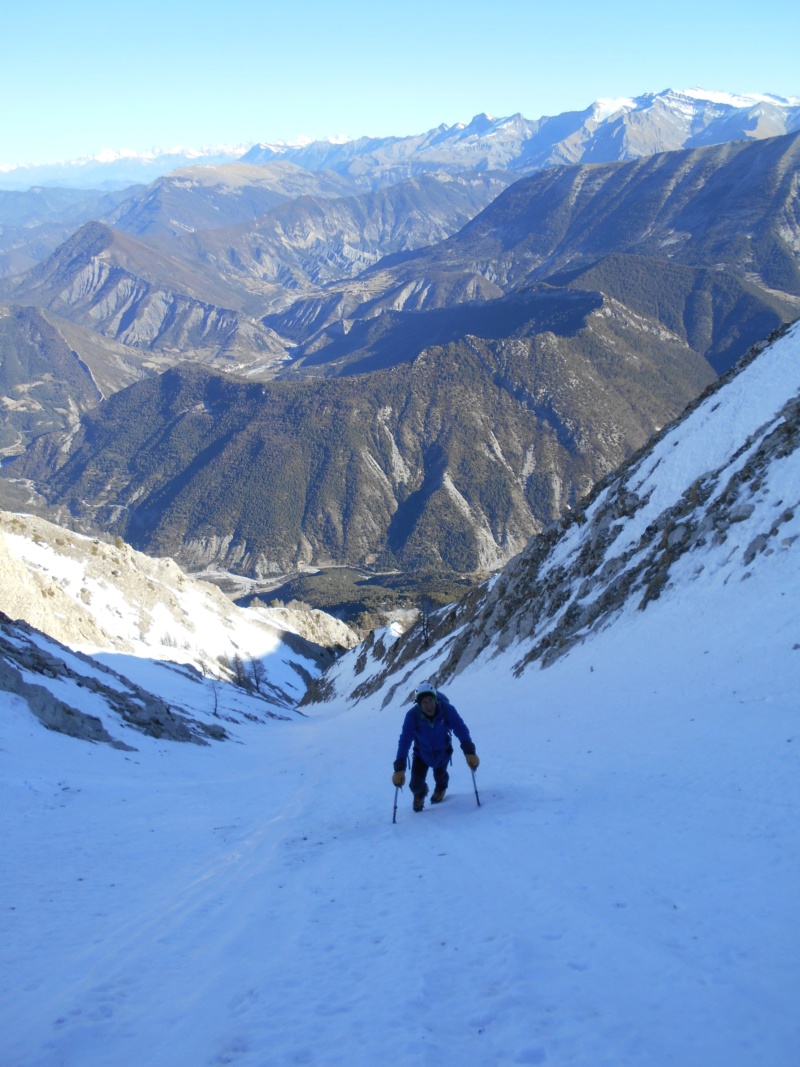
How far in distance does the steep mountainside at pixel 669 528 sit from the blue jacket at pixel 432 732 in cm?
1096

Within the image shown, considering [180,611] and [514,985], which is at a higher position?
[514,985]

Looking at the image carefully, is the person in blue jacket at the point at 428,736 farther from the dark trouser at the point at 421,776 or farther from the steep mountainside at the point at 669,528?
the steep mountainside at the point at 669,528

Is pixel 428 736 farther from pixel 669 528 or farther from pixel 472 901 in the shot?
pixel 669 528

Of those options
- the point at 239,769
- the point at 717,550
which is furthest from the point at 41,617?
the point at 717,550

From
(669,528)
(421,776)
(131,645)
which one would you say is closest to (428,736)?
(421,776)

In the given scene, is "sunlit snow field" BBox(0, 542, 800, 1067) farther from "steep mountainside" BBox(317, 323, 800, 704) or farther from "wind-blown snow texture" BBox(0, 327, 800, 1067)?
"steep mountainside" BBox(317, 323, 800, 704)

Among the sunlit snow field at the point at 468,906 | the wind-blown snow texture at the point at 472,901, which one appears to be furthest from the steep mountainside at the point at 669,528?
the sunlit snow field at the point at 468,906

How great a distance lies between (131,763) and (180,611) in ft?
262

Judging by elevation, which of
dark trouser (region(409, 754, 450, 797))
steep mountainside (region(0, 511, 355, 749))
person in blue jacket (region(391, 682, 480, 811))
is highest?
person in blue jacket (region(391, 682, 480, 811))

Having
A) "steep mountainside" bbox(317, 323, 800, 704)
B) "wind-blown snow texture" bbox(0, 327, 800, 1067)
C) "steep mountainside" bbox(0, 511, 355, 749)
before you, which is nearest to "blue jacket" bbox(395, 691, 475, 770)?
"wind-blown snow texture" bbox(0, 327, 800, 1067)

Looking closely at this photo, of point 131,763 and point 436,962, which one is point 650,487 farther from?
point 436,962

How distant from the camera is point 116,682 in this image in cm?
3731

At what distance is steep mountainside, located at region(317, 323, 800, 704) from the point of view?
22.5m

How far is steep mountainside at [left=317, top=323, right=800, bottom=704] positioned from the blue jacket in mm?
10956
